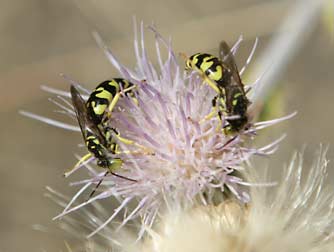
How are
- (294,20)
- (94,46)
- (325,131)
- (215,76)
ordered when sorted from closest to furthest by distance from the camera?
(215,76)
(294,20)
(325,131)
(94,46)

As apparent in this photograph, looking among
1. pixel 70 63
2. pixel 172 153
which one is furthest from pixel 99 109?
pixel 70 63

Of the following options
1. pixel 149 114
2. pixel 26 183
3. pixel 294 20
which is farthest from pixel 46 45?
pixel 149 114

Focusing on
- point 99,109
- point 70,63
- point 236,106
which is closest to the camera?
point 236,106

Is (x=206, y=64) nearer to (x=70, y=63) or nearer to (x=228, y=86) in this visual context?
(x=228, y=86)

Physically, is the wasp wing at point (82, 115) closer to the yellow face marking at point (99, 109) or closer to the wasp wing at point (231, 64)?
the yellow face marking at point (99, 109)

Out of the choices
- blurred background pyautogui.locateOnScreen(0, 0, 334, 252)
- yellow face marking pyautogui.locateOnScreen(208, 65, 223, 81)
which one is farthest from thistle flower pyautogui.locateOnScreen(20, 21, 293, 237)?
blurred background pyautogui.locateOnScreen(0, 0, 334, 252)

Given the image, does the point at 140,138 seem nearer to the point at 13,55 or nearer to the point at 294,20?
the point at 294,20
